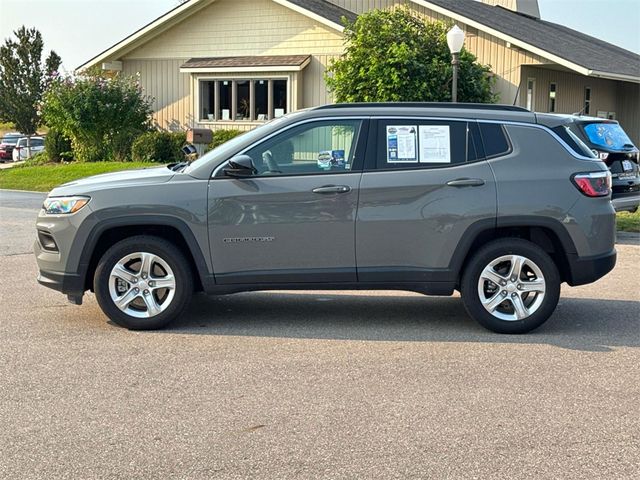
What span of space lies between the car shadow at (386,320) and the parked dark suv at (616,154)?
4507 mm

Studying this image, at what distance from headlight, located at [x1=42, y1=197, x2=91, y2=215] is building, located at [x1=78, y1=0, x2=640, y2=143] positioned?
17492 mm

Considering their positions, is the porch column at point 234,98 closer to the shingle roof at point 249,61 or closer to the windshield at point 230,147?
the shingle roof at point 249,61

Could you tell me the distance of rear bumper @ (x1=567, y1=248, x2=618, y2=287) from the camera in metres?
6.44

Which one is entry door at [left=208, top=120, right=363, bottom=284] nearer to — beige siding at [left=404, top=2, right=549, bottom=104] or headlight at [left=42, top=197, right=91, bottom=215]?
headlight at [left=42, top=197, right=91, bottom=215]

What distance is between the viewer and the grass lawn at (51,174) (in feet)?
74.1

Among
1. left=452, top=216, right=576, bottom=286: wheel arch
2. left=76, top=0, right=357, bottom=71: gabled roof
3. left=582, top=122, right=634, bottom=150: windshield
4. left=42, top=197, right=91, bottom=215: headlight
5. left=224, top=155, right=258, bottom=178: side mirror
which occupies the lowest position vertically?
left=452, top=216, right=576, bottom=286: wheel arch

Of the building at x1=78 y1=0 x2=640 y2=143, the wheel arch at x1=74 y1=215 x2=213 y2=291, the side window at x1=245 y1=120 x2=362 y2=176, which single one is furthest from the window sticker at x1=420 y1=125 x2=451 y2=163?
the building at x1=78 y1=0 x2=640 y2=143

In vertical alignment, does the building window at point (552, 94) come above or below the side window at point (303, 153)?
above

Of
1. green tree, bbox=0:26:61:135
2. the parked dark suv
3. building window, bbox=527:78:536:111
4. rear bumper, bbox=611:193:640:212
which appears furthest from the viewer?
green tree, bbox=0:26:61:135

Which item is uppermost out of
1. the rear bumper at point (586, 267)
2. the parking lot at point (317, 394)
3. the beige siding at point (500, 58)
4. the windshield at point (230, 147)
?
the beige siding at point (500, 58)

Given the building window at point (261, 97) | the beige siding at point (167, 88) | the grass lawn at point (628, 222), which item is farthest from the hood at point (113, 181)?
the beige siding at point (167, 88)

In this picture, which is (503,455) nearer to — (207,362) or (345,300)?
(207,362)

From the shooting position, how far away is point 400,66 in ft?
66.6

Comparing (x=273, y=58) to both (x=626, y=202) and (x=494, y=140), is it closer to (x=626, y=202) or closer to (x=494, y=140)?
(x=626, y=202)
